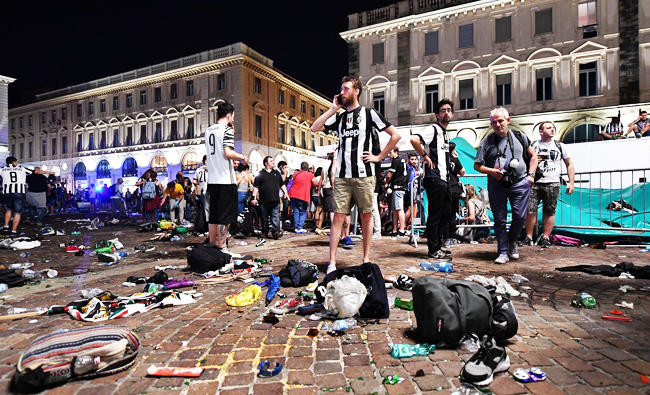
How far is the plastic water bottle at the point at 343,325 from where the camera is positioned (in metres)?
2.72

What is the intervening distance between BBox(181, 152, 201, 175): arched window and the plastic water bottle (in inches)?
1460

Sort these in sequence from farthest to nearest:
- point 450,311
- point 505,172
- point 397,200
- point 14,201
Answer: point 14,201, point 397,200, point 505,172, point 450,311

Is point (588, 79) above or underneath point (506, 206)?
above

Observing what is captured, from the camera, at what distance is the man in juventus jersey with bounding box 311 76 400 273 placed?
4195 millimetres

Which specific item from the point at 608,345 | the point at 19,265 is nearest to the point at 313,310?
the point at 608,345

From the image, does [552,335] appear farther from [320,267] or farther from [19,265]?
[19,265]

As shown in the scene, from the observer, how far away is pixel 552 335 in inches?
102

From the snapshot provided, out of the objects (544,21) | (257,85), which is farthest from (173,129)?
(544,21)

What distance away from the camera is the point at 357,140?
4.22 meters

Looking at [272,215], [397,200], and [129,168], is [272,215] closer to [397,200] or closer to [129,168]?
[397,200]

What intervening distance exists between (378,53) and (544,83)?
11.6 m

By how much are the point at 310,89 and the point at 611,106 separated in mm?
34437

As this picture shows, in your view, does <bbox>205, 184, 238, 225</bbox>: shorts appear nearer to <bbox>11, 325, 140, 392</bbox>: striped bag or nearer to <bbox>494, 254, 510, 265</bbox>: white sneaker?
<bbox>11, 325, 140, 392</bbox>: striped bag

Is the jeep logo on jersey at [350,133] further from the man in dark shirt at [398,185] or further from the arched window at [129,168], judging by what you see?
the arched window at [129,168]
